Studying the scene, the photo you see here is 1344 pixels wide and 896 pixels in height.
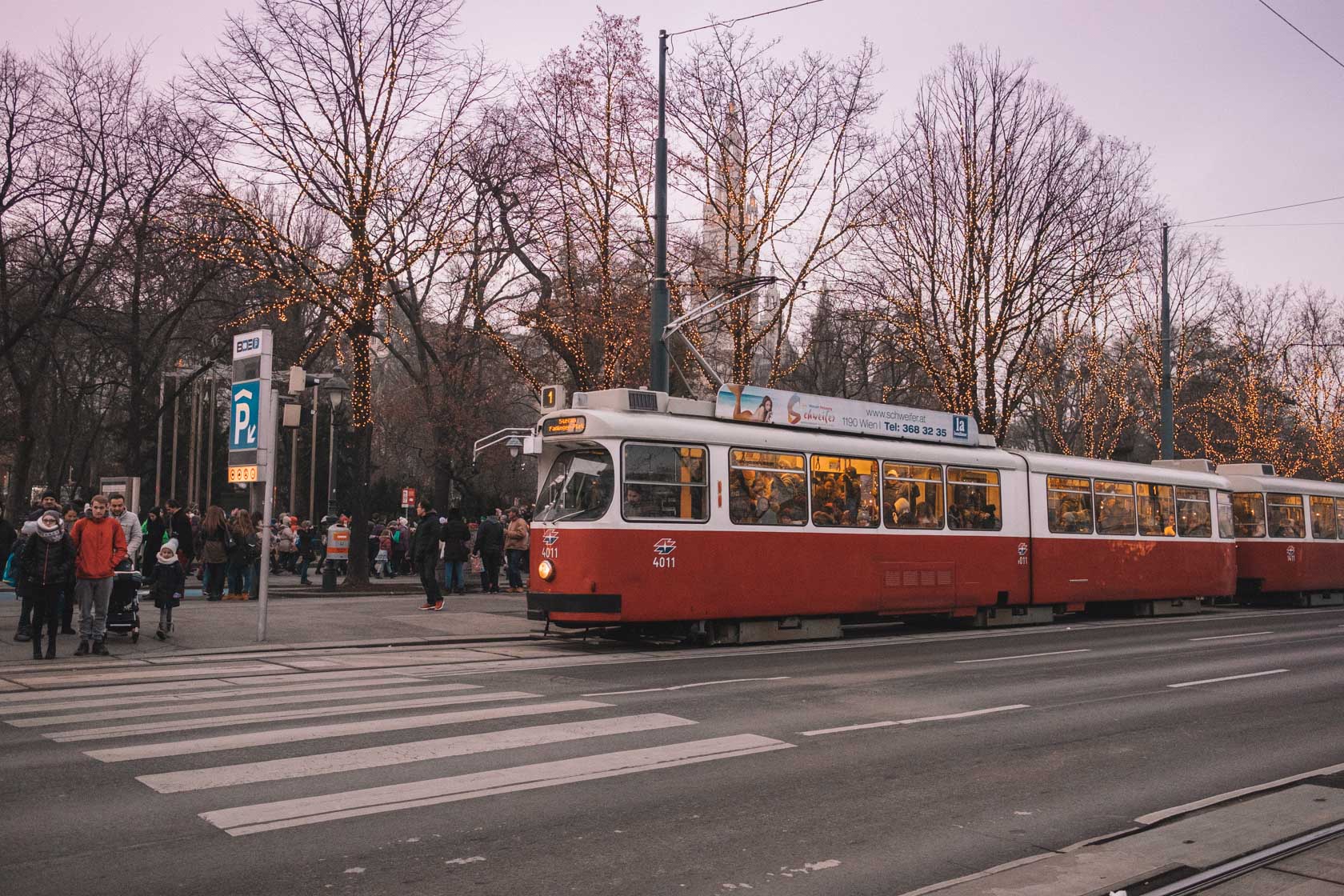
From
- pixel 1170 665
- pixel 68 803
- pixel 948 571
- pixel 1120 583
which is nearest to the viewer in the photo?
pixel 68 803

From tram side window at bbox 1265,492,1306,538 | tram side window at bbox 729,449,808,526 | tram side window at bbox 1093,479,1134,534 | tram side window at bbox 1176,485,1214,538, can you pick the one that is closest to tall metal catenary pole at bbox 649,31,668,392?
tram side window at bbox 729,449,808,526

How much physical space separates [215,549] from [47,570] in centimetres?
868

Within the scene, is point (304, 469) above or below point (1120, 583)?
above

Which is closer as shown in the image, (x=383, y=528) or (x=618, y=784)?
(x=618, y=784)

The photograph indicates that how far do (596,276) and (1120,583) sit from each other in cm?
1361

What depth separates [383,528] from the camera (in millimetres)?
34219

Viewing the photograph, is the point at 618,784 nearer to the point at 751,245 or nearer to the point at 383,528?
the point at 751,245

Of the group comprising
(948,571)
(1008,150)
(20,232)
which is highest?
(1008,150)

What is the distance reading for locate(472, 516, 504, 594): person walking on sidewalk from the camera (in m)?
25.5

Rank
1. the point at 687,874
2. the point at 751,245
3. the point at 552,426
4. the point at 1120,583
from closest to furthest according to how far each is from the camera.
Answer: the point at 687,874 < the point at 552,426 < the point at 1120,583 < the point at 751,245

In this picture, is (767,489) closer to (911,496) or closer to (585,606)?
(911,496)

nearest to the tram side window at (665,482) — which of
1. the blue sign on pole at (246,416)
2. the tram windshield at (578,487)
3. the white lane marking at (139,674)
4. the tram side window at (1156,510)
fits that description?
the tram windshield at (578,487)

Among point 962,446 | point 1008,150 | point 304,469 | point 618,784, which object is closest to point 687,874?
point 618,784

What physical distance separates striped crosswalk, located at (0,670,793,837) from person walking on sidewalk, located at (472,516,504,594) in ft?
46.4
